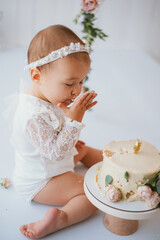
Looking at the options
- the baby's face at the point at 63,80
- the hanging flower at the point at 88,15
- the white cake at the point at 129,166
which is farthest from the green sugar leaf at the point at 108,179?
the hanging flower at the point at 88,15

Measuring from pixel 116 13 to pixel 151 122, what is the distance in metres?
2.11

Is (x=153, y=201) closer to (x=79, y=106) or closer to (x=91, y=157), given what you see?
(x=79, y=106)

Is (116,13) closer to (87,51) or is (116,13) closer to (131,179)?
(87,51)

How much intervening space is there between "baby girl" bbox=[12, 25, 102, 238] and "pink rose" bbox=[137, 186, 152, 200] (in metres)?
0.29

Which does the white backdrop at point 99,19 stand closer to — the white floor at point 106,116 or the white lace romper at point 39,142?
the white floor at point 106,116

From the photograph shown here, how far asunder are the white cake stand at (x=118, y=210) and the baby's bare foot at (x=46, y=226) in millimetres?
157

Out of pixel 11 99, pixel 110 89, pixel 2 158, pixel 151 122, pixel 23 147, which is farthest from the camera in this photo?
pixel 110 89

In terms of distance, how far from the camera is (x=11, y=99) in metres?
1.42

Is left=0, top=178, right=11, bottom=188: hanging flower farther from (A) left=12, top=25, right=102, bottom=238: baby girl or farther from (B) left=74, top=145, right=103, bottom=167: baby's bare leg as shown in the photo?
(B) left=74, top=145, right=103, bottom=167: baby's bare leg

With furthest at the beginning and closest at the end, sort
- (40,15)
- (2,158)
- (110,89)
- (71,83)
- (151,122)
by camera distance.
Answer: (40,15) < (110,89) < (151,122) < (2,158) < (71,83)

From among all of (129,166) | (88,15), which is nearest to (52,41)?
(129,166)

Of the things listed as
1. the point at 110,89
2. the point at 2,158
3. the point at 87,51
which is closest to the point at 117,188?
the point at 87,51

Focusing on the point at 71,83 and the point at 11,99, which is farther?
the point at 11,99

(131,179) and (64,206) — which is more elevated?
(131,179)
